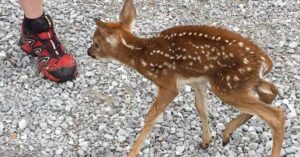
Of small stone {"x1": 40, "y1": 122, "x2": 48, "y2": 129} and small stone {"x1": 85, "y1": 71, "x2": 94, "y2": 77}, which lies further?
small stone {"x1": 85, "y1": 71, "x2": 94, "y2": 77}

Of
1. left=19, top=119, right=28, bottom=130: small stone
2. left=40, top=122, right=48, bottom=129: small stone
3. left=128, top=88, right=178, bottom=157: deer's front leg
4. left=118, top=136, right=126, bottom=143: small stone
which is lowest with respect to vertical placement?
left=19, top=119, right=28, bottom=130: small stone

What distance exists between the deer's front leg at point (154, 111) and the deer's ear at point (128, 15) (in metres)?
0.41

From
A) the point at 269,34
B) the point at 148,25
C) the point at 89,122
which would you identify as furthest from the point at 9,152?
the point at 269,34

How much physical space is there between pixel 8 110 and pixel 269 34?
6.51 feet

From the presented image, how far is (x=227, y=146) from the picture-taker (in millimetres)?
4066

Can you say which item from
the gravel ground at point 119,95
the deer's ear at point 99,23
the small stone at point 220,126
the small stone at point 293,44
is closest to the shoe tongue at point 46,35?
the gravel ground at point 119,95

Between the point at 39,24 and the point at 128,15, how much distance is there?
Answer: 103cm

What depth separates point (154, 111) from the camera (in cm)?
374

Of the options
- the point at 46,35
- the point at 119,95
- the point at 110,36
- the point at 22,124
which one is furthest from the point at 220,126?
the point at 46,35

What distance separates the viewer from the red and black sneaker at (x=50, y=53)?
15.1 feet

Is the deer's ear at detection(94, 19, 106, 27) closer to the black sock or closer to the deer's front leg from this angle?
the deer's front leg

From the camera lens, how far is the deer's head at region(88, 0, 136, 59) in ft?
12.1

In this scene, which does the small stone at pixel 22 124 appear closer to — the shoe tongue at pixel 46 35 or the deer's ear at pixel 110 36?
the shoe tongue at pixel 46 35

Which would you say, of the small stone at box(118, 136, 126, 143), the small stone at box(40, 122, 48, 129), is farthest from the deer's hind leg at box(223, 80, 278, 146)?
the small stone at box(40, 122, 48, 129)
